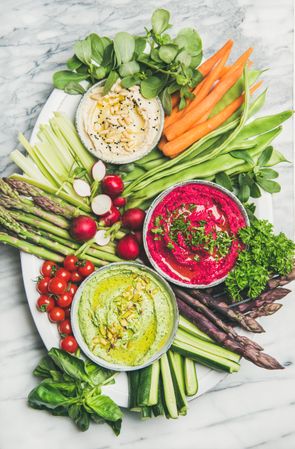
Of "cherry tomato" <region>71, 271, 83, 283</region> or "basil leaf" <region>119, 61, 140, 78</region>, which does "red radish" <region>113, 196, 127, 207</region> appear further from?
"basil leaf" <region>119, 61, 140, 78</region>

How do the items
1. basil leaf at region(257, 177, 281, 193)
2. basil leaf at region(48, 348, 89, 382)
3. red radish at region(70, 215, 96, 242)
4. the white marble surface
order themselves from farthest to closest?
the white marble surface → basil leaf at region(257, 177, 281, 193) → red radish at region(70, 215, 96, 242) → basil leaf at region(48, 348, 89, 382)

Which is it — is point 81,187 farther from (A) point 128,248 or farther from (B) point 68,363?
(B) point 68,363

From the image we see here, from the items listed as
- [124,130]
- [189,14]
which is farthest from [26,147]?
[189,14]

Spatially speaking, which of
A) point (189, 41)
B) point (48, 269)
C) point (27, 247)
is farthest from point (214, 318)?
point (189, 41)

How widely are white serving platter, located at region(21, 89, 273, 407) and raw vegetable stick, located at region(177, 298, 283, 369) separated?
0.16 metres

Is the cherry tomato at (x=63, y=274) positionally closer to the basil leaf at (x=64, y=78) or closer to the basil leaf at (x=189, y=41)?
the basil leaf at (x=64, y=78)

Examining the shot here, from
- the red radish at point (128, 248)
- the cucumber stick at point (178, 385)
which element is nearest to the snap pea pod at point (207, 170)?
the red radish at point (128, 248)

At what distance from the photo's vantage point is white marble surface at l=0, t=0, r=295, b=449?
9.87 feet

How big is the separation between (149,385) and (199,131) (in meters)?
1.30

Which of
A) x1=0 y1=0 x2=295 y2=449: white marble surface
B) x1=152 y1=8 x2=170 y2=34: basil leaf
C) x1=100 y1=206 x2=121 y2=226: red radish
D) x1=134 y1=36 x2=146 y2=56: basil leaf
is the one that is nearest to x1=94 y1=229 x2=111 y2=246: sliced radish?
x1=100 y1=206 x2=121 y2=226: red radish

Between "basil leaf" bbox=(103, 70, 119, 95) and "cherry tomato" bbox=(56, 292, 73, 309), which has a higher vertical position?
"basil leaf" bbox=(103, 70, 119, 95)

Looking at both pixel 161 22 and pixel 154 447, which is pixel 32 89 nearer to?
pixel 161 22

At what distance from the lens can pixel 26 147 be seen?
2.89 metres

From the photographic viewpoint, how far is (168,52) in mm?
2809
